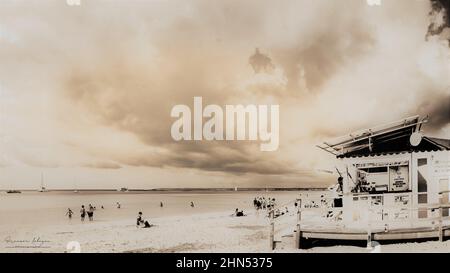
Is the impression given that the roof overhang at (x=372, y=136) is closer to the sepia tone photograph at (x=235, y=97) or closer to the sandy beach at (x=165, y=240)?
the sepia tone photograph at (x=235, y=97)

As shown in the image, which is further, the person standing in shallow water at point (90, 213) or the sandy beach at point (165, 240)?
the person standing in shallow water at point (90, 213)

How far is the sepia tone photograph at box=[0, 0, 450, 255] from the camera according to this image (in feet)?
25.6

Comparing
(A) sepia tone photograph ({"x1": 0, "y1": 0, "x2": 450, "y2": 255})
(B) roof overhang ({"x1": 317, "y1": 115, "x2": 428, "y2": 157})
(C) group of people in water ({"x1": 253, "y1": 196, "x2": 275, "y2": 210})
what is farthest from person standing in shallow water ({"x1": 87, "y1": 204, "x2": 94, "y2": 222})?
(B) roof overhang ({"x1": 317, "y1": 115, "x2": 428, "y2": 157})

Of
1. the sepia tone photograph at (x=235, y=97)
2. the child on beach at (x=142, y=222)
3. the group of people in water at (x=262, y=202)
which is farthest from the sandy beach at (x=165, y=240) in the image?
the child on beach at (x=142, y=222)

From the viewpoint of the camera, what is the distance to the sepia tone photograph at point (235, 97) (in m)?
7.80

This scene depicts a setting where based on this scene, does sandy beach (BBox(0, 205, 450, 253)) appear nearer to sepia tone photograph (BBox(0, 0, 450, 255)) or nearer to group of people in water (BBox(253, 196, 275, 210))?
sepia tone photograph (BBox(0, 0, 450, 255))

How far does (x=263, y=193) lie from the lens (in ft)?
29.3

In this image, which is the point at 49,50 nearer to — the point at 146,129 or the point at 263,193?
the point at 146,129

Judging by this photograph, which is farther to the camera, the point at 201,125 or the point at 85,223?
the point at 85,223

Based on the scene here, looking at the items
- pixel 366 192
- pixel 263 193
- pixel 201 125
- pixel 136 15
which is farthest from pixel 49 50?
pixel 366 192

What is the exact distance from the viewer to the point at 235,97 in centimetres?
788

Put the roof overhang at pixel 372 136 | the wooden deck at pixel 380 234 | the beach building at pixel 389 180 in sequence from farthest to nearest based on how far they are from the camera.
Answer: the roof overhang at pixel 372 136, the beach building at pixel 389 180, the wooden deck at pixel 380 234

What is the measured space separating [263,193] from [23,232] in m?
4.44

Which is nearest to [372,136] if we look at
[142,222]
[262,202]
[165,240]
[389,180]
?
[389,180]
